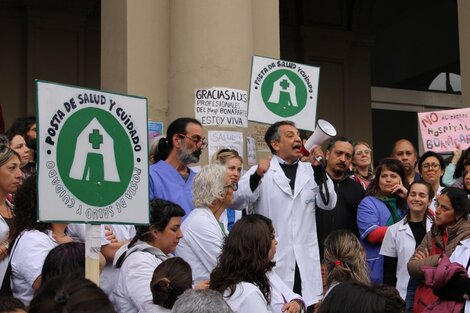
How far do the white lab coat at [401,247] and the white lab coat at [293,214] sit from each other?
581 millimetres

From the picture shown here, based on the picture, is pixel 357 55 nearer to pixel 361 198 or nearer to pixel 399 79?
pixel 399 79

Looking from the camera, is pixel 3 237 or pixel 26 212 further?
pixel 3 237

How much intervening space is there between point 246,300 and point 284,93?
340 centimetres

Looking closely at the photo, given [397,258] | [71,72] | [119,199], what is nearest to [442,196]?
[397,258]

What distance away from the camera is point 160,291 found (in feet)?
16.5

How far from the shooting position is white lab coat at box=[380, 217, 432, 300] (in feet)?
24.8

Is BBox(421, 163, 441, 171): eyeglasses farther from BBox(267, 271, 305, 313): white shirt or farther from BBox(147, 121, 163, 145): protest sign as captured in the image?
BBox(267, 271, 305, 313): white shirt

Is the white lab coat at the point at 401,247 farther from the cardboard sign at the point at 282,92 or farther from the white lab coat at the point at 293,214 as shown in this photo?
the cardboard sign at the point at 282,92

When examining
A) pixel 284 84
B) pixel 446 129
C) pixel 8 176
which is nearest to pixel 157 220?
pixel 8 176

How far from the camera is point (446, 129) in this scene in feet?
31.2

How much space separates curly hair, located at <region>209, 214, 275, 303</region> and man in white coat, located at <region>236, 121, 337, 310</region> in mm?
1768

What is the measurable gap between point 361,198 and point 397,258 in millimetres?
708

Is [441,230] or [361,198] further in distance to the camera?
[361,198]

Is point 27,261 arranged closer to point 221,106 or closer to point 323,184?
point 323,184
